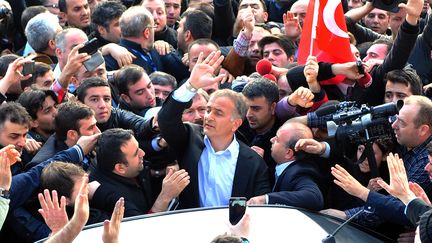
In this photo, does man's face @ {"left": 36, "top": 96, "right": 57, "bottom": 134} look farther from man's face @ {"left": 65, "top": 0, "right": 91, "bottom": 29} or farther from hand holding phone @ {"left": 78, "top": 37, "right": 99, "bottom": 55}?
man's face @ {"left": 65, "top": 0, "right": 91, "bottom": 29}

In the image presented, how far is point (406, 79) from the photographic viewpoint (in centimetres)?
991

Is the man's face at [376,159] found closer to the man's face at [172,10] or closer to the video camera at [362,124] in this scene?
the video camera at [362,124]

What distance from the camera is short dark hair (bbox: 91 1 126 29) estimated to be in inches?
489

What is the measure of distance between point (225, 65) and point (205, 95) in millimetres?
1622

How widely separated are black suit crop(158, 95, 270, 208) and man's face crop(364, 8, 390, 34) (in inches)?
192

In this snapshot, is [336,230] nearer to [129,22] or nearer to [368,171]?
[368,171]

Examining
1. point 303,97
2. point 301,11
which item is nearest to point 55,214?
point 303,97

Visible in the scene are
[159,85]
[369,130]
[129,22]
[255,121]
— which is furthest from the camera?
[129,22]

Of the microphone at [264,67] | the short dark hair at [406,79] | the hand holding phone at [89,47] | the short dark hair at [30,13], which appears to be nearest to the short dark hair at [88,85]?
the hand holding phone at [89,47]

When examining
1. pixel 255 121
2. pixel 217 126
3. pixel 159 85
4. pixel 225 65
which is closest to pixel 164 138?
pixel 217 126

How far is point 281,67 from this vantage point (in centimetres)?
1134

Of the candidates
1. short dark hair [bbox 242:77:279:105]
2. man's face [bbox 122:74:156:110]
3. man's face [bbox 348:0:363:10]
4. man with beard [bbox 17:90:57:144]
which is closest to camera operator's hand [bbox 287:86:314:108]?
short dark hair [bbox 242:77:279:105]

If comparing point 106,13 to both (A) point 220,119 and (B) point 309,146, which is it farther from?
(B) point 309,146

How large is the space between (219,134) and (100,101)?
138 cm
